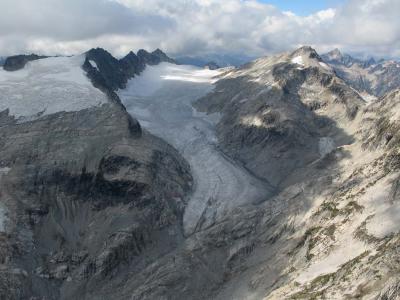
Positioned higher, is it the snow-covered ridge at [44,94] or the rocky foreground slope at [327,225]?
the snow-covered ridge at [44,94]

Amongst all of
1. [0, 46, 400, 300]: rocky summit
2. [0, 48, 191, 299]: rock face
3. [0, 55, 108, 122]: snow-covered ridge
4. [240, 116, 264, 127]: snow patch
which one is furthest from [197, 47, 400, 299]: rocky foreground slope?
[0, 55, 108, 122]: snow-covered ridge

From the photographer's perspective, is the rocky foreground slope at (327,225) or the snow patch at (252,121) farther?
the snow patch at (252,121)

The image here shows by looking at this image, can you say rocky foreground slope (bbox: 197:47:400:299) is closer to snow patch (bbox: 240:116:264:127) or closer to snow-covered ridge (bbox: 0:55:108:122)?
snow patch (bbox: 240:116:264:127)

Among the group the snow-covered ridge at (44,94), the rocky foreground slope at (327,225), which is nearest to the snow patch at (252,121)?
the rocky foreground slope at (327,225)

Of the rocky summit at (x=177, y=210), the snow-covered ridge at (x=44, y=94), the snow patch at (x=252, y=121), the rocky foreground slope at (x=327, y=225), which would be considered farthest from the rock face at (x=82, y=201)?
the snow patch at (x=252, y=121)

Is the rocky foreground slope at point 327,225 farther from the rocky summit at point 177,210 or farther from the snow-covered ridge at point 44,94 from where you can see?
the snow-covered ridge at point 44,94

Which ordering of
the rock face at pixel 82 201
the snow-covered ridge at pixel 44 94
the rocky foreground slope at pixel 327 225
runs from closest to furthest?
the rocky foreground slope at pixel 327 225
the rock face at pixel 82 201
the snow-covered ridge at pixel 44 94

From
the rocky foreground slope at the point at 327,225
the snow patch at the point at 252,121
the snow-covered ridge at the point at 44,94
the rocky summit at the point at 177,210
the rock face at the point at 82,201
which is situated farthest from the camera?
the snow patch at the point at 252,121
